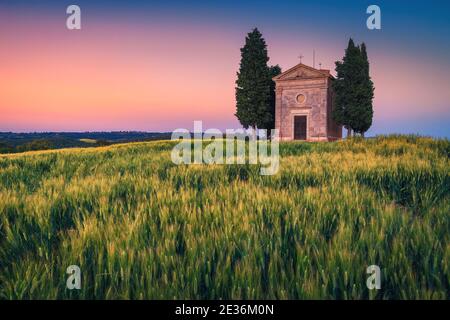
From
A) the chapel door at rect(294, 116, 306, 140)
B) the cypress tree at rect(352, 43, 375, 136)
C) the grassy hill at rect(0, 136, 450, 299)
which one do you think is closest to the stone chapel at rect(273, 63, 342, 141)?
the chapel door at rect(294, 116, 306, 140)

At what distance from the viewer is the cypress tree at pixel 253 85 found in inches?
1463

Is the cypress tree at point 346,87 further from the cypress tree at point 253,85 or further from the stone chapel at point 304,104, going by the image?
the cypress tree at point 253,85

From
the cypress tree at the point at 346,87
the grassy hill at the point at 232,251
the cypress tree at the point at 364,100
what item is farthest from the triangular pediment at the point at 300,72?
the grassy hill at the point at 232,251

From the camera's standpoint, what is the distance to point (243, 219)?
9.74 ft

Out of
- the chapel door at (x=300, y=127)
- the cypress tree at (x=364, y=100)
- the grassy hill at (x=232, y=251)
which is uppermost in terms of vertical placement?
the cypress tree at (x=364, y=100)

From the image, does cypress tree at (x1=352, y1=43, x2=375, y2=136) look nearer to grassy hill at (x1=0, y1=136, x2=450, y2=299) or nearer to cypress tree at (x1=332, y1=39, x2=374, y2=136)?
cypress tree at (x1=332, y1=39, x2=374, y2=136)

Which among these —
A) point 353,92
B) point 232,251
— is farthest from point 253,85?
point 232,251

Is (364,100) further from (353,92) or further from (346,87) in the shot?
(346,87)

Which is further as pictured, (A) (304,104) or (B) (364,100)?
(A) (304,104)

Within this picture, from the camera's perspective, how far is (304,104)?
37688mm

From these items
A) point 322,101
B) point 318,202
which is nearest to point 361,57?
point 322,101

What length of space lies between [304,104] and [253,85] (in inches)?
270

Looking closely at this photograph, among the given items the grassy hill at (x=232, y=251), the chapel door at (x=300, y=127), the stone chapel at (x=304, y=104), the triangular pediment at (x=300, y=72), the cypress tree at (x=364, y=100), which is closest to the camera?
the grassy hill at (x=232, y=251)
